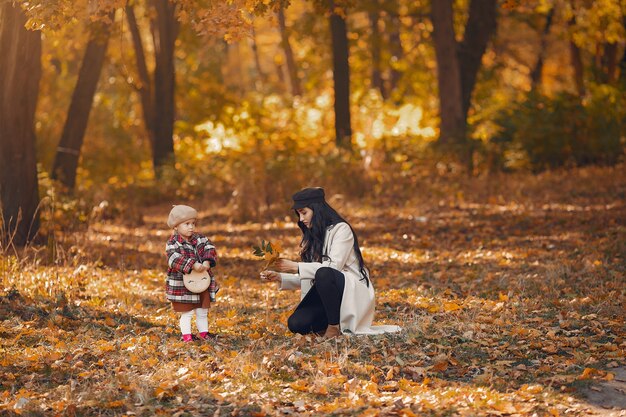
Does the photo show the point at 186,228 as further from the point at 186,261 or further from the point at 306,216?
the point at 306,216

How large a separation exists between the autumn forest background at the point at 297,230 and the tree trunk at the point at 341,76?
47 mm

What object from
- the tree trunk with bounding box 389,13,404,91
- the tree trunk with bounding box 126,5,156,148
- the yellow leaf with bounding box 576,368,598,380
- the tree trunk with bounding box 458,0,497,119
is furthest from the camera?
the tree trunk with bounding box 389,13,404,91

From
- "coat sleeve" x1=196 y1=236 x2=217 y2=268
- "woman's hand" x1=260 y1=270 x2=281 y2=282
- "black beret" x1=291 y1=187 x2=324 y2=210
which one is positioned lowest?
"woman's hand" x1=260 y1=270 x2=281 y2=282

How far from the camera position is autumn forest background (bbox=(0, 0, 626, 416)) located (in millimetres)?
6840

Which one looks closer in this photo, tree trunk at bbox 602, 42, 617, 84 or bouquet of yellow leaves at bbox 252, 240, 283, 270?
bouquet of yellow leaves at bbox 252, 240, 283, 270

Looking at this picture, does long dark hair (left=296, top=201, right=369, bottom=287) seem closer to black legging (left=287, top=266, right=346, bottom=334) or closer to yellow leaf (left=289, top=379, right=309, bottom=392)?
A: black legging (left=287, top=266, right=346, bottom=334)

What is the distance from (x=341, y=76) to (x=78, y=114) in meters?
6.77

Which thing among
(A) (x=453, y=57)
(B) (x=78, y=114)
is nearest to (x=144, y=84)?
(B) (x=78, y=114)

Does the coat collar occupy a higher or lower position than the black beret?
lower

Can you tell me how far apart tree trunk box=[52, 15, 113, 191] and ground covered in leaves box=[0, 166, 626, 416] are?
4.32 meters

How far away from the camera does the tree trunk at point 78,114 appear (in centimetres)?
1805

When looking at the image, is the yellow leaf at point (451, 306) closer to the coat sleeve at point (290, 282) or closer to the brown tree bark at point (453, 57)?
the coat sleeve at point (290, 282)

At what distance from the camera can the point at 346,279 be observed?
7887 mm

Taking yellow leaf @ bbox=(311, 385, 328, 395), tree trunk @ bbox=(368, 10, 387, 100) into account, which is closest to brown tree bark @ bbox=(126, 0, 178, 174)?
tree trunk @ bbox=(368, 10, 387, 100)
